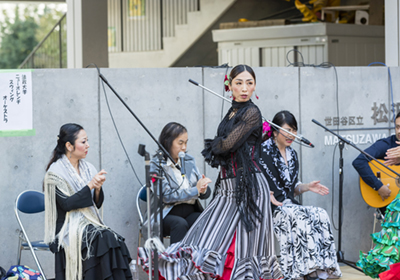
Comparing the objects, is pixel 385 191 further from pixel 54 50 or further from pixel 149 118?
pixel 54 50

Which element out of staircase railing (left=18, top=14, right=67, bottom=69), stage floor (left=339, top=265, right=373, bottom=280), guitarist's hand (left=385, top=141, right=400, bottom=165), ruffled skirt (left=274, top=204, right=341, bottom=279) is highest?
staircase railing (left=18, top=14, right=67, bottom=69)

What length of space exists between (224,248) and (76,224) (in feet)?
3.33

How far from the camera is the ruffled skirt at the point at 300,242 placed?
13.9 feet

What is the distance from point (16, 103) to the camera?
4402 mm

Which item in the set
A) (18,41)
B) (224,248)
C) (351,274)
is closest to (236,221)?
(224,248)

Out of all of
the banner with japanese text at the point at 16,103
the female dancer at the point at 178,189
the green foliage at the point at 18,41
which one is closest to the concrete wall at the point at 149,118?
the banner with japanese text at the point at 16,103

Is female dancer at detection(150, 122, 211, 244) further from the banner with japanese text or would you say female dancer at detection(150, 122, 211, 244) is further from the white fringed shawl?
the banner with japanese text

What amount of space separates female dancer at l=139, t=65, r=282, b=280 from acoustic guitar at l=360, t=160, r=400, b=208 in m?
1.68

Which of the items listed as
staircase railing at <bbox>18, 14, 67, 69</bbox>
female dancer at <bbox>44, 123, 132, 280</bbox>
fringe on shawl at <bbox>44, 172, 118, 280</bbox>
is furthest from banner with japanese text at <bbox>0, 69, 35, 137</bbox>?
staircase railing at <bbox>18, 14, 67, 69</bbox>

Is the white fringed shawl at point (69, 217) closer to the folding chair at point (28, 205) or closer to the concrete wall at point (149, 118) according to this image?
the folding chair at point (28, 205)

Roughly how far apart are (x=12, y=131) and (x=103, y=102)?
0.74 m

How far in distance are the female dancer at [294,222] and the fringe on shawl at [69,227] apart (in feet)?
4.35

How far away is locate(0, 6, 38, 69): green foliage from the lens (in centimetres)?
2911

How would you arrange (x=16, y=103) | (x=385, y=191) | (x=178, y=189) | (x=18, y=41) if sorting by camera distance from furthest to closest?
(x=18, y=41)
(x=385, y=191)
(x=16, y=103)
(x=178, y=189)
